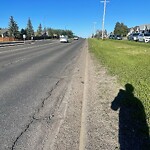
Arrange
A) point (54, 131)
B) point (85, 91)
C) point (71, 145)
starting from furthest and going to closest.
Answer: point (85, 91), point (54, 131), point (71, 145)

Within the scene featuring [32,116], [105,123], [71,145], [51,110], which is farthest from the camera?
[51,110]

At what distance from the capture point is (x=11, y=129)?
5281 millimetres

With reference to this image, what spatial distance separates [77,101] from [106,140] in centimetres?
293

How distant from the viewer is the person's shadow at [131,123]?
4.59 metres

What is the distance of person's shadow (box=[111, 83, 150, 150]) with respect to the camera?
15.0 feet

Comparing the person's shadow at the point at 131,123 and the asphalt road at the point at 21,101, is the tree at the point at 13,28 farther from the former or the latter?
the person's shadow at the point at 131,123

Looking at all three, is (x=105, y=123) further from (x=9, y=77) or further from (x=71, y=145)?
(x=9, y=77)

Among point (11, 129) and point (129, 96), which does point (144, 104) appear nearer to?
point (129, 96)

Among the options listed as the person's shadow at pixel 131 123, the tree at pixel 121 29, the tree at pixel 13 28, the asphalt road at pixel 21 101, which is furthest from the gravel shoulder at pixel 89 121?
the tree at pixel 121 29

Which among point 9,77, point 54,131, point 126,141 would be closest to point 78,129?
point 54,131

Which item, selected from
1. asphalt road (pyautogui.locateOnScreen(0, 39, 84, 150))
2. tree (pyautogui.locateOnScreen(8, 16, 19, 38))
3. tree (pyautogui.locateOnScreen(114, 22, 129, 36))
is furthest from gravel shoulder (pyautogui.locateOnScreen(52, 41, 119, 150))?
tree (pyautogui.locateOnScreen(114, 22, 129, 36))

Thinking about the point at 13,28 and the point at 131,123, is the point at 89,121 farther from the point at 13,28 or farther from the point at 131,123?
the point at 13,28

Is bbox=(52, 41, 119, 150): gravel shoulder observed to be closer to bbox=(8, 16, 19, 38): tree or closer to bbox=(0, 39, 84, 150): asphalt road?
bbox=(0, 39, 84, 150): asphalt road

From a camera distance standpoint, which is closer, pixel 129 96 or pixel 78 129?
pixel 78 129
